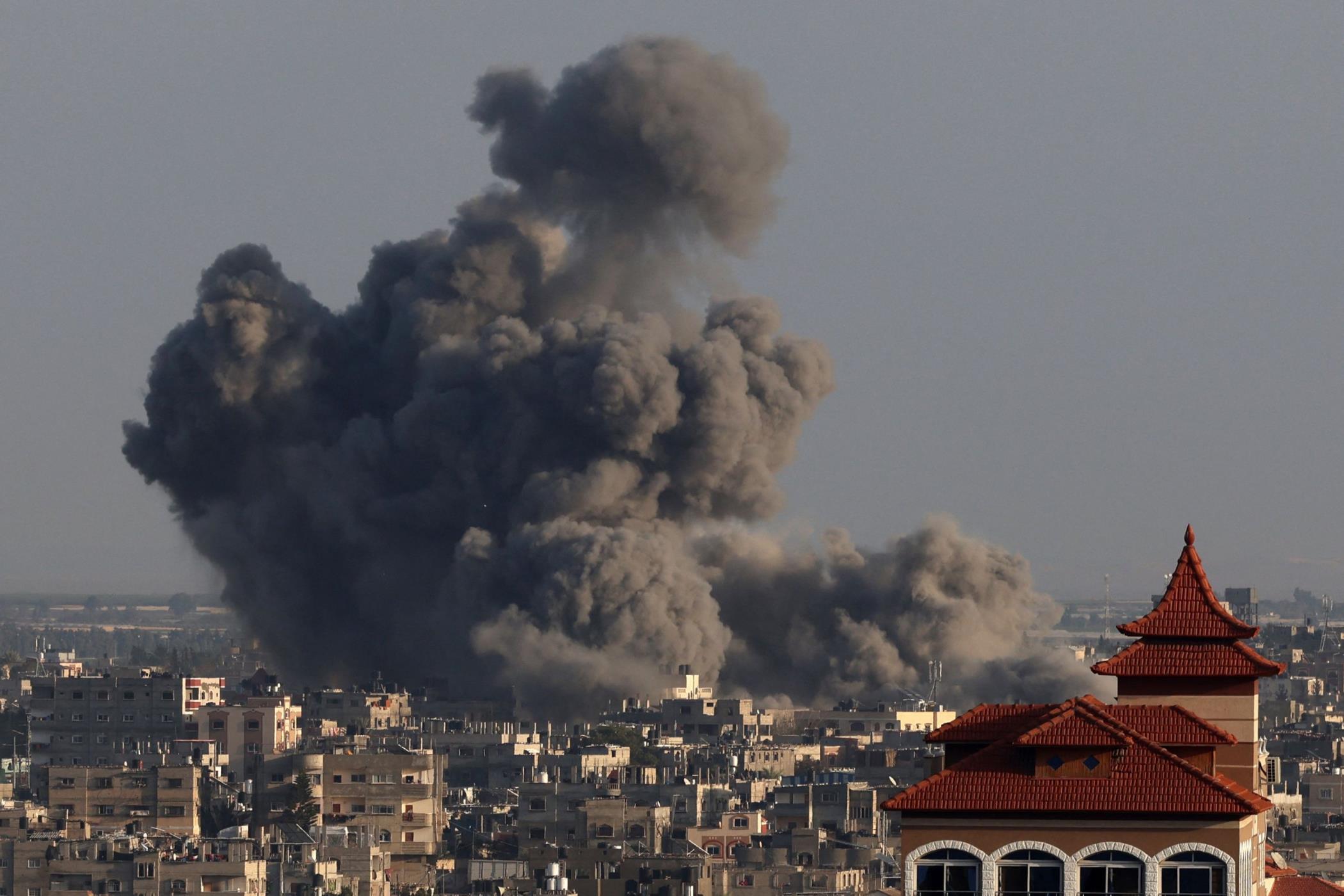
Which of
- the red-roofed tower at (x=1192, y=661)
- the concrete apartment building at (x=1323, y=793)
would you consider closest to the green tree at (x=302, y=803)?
the concrete apartment building at (x=1323, y=793)

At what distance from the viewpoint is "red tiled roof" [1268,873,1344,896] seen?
89.6 feet

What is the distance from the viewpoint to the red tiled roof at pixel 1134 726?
26734mm

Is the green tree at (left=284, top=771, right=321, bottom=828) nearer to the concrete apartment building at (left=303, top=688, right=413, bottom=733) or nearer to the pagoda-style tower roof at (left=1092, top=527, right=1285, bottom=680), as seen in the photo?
the concrete apartment building at (left=303, top=688, right=413, bottom=733)

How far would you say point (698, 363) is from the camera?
133 m

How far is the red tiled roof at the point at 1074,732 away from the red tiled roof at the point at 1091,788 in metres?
0.02

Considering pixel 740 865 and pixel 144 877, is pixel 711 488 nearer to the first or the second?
pixel 740 865

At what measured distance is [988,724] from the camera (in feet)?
89.5

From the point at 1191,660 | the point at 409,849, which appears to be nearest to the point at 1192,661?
the point at 1191,660

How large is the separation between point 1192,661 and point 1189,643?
147mm

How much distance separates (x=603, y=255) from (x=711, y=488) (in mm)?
14062

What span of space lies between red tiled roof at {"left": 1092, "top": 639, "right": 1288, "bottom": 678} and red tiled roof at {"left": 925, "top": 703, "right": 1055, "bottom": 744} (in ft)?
3.49

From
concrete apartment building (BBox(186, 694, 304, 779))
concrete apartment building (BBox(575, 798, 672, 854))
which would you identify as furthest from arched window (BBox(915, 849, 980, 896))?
concrete apartment building (BBox(186, 694, 304, 779))

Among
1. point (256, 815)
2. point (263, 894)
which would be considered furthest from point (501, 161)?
point (263, 894)

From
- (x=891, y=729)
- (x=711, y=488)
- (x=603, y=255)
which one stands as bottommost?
(x=891, y=729)
